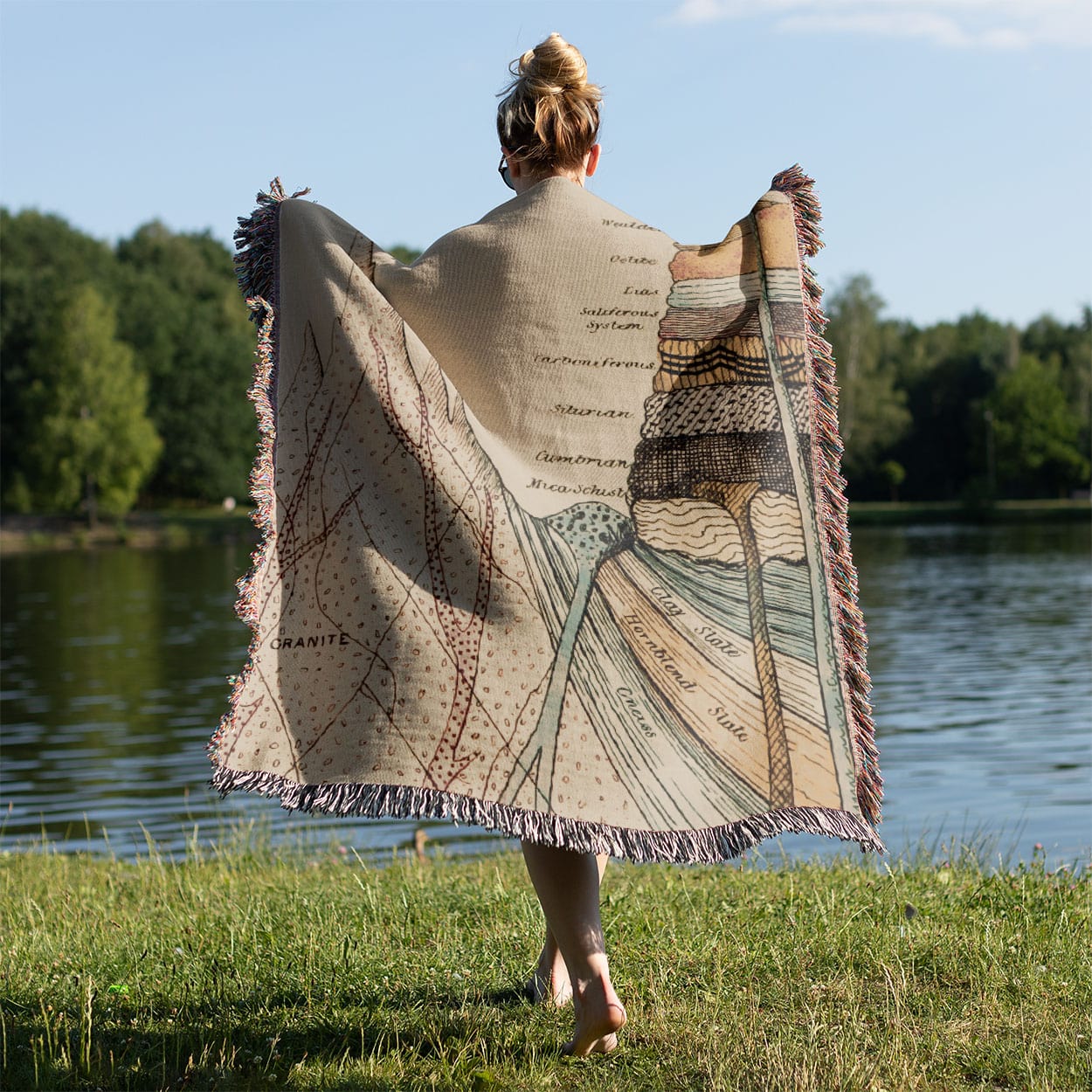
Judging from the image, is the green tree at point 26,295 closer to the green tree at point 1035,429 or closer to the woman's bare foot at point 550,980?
the green tree at point 1035,429

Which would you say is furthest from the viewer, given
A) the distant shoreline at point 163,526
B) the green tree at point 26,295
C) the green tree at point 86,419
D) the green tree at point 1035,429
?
the green tree at point 1035,429

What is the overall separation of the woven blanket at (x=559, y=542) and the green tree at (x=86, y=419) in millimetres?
46755

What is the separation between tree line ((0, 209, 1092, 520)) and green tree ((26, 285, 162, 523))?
2.4 inches

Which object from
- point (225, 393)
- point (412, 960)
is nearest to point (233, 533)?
point (225, 393)

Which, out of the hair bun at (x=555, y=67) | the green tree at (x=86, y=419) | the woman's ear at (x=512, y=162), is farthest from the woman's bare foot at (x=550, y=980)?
the green tree at (x=86, y=419)

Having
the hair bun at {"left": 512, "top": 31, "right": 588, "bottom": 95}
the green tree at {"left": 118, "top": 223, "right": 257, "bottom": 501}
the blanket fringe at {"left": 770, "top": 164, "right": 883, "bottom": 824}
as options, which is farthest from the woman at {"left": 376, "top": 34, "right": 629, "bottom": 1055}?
the green tree at {"left": 118, "top": 223, "right": 257, "bottom": 501}

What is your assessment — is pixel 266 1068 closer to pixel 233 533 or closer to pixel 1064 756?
pixel 1064 756

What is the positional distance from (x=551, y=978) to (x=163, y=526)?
4887 centimetres

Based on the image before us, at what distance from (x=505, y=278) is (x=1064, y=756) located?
375 inches

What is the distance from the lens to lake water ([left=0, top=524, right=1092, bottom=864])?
868cm

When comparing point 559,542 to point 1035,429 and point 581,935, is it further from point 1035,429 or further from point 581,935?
point 1035,429

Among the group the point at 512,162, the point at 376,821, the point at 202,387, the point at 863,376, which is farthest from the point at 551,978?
the point at 863,376

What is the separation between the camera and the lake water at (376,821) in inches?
342

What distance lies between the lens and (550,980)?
314cm
